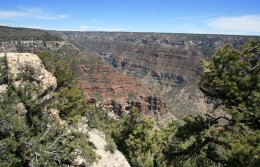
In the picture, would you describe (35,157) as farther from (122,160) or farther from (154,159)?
(154,159)

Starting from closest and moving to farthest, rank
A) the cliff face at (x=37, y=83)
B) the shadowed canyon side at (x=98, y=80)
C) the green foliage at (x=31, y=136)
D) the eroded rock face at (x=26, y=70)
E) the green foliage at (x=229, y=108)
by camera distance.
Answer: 1. the green foliage at (x=229, y=108)
2. the green foliage at (x=31, y=136)
3. the cliff face at (x=37, y=83)
4. the eroded rock face at (x=26, y=70)
5. the shadowed canyon side at (x=98, y=80)

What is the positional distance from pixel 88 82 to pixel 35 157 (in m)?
132

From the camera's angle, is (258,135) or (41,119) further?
(41,119)

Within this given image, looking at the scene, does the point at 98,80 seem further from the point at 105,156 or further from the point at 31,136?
the point at 31,136

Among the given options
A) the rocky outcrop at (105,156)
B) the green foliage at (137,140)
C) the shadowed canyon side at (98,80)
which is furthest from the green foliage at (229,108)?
the shadowed canyon side at (98,80)

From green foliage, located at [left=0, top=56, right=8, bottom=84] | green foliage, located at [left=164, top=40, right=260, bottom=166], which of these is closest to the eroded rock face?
green foliage, located at [left=0, top=56, right=8, bottom=84]

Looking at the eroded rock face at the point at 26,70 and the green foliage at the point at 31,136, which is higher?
the eroded rock face at the point at 26,70

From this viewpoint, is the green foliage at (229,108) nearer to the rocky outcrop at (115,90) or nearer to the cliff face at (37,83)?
the cliff face at (37,83)

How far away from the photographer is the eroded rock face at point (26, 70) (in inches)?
1071

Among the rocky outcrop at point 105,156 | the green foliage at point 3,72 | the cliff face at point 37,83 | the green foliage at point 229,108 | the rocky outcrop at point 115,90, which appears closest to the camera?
the green foliage at point 229,108

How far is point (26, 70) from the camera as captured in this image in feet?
92.1

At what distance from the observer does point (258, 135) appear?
50.8 ft

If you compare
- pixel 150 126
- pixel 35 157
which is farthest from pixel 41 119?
pixel 150 126

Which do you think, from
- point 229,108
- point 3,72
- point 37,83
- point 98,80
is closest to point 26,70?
point 37,83
